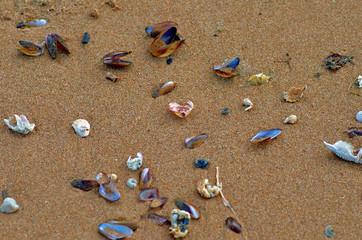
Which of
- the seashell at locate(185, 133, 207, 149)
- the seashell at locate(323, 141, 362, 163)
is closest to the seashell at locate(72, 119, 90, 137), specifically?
the seashell at locate(185, 133, 207, 149)

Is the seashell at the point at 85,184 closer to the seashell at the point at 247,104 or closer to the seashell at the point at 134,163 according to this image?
the seashell at the point at 134,163

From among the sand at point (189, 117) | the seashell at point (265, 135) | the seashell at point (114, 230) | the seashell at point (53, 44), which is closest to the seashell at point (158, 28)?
the sand at point (189, 117)

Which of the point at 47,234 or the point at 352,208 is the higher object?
the point at 352,208

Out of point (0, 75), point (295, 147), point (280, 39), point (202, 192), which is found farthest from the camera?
point (280, 39)

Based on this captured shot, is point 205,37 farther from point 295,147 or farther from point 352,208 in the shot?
point 352,208

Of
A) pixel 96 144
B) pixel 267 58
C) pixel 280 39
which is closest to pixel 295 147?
pixel 267 58

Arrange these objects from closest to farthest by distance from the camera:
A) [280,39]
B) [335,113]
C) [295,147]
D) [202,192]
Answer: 1. [202,192]
2. [295,147]
3. [335,113]
4. [280,39]

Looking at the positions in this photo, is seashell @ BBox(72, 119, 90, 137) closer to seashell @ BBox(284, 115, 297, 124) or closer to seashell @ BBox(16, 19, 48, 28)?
seashell @ BBox(16, 19, 48, 28)
